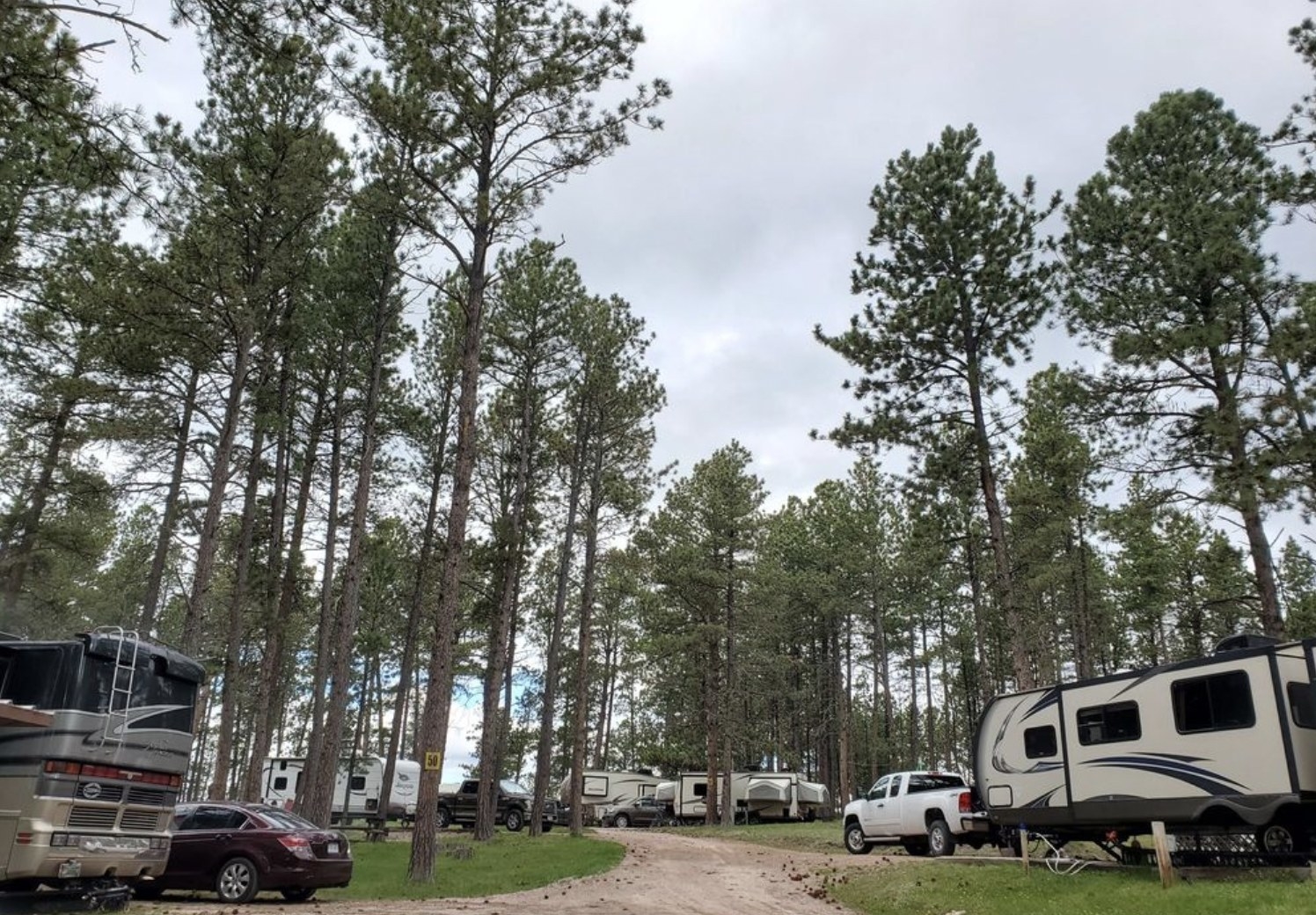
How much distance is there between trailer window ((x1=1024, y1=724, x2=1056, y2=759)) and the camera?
13250 mm

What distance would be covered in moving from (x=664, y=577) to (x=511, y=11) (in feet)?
73.0

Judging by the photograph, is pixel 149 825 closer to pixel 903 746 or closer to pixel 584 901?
pixel 584 901

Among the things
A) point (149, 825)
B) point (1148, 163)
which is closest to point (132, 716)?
point (149, 825)

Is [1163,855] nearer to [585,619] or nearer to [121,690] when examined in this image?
[121,690]

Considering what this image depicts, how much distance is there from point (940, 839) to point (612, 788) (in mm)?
25694

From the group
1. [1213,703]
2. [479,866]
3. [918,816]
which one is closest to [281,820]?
[479,866]

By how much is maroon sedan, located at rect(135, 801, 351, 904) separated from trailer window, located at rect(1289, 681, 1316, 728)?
487 inches

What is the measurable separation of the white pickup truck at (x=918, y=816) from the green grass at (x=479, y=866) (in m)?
5.48

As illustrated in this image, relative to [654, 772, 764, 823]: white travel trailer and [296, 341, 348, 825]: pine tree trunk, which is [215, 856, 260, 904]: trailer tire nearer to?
[296, 341, 348, 825]: pine tree trunk

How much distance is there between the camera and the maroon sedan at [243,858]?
11.1 m

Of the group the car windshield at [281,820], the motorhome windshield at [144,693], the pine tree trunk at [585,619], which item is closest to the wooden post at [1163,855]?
the car windshield at [281,820]

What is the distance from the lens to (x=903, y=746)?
53438 millimetres

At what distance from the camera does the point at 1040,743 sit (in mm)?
13453

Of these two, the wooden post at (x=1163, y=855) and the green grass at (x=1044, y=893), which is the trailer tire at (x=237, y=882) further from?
the wooden post at (x=1163, y=855)
